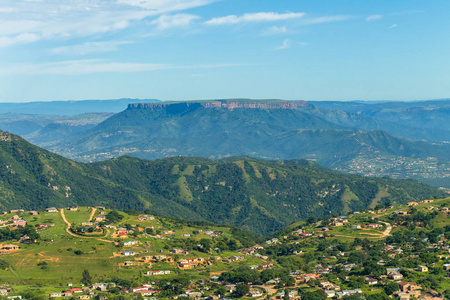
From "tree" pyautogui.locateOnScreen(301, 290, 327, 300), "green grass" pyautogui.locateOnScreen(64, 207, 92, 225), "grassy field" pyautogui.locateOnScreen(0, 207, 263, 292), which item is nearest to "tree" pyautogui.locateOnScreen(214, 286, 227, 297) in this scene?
"tree" pyautogui.locateOnScreen(301, 290, 327, 300)

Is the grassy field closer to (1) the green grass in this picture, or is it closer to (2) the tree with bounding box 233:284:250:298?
(1) the green grass

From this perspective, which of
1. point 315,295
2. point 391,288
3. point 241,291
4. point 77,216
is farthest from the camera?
point 77,216

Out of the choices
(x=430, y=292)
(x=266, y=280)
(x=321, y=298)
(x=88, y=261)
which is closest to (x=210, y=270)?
(x=266, y=280)

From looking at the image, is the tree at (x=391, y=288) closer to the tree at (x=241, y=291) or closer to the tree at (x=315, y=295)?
the tree at (x=315, y=295)

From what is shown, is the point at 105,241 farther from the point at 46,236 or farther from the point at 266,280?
the point at 266,280

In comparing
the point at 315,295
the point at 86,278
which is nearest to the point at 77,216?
the point at 86,278

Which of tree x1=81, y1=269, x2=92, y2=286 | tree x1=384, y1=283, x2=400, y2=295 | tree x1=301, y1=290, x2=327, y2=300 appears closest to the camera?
tree x1=301, y1=290, x2=327, y2=300

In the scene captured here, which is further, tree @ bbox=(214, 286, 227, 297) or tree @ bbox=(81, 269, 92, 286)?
tree @ bbox=(81, 269, 92, 286)

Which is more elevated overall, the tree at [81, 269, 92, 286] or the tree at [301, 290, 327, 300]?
the tree at [301, 290, 327, 300]

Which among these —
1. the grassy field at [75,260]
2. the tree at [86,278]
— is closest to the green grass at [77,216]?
the grassy field at [75,260]

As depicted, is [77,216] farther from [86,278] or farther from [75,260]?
[86,278]

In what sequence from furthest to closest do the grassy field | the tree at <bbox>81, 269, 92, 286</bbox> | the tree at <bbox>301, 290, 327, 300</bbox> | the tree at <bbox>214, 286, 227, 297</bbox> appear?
the grassy field → the tree at <bbox>81, 269, 92, 286</bbox> → the tree at <bbox>214, 286, 227, 297</bbox> → the tree at <bbox>301, 290, 327, 300</bbox>
